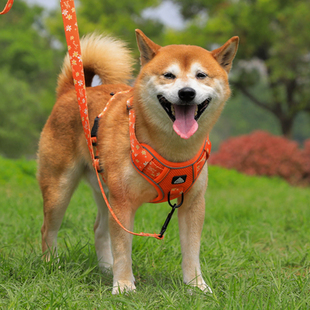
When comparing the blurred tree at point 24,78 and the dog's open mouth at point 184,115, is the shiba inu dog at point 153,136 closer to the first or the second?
the dog's open mouth at point 184,115

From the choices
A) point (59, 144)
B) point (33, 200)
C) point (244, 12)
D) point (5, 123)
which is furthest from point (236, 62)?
point (59, 144)

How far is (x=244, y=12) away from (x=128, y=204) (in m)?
15.2

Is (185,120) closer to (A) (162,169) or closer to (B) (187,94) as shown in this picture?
(B) (187,94)

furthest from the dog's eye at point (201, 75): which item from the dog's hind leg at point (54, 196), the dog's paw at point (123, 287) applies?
the dog's paw at point (123, 287)

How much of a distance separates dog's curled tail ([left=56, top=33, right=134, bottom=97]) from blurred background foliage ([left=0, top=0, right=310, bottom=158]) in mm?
8732

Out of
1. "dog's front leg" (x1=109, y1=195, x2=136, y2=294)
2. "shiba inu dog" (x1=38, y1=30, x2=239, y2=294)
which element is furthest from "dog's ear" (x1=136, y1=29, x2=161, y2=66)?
"dog's front leg" (x1=109, y1=195, x2=136, y2=294)

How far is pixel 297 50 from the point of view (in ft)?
49.3

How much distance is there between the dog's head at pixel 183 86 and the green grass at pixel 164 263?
3.24 feet

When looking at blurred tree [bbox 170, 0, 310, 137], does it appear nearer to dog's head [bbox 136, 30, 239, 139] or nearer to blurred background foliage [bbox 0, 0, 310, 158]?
blurred background foliage [bbox 0, 0, 310, 158]

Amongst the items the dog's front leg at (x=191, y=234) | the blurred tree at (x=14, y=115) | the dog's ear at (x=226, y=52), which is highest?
the dog's ear at (x=226, y=52)

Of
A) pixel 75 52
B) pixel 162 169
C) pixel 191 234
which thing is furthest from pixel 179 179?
pixel 75 52

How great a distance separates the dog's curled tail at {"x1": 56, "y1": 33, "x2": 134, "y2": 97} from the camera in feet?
10.8

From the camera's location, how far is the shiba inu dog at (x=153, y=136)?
235 centimetres

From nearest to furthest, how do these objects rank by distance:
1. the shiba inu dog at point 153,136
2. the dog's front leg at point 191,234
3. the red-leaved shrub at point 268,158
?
the shiba inu dog at point 153,136, the dog's front leg at point 191,234, the red-leaved shrub at point 268,158
